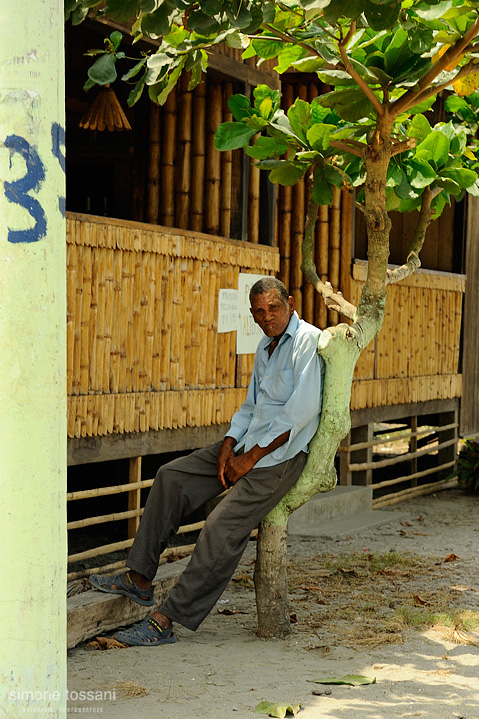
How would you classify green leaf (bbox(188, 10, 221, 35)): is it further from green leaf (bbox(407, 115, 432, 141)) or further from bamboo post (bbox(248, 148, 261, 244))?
bamboo post (bbox(248, 148, 261, 244))

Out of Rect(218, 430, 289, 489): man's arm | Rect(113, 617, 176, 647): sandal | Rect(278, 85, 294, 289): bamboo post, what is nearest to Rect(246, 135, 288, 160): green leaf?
Rect(218, 430, 289, 489): man's arm

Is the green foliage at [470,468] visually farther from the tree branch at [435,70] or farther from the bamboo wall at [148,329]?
the tree branch at [435,70]

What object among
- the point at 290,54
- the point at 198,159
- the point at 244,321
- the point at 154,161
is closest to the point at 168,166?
the point at 154,161

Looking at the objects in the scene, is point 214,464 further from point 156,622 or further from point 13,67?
point 13,67

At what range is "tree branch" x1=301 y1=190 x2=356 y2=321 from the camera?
196 inches

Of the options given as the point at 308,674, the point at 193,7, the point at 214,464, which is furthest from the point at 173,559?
the point at 193,7

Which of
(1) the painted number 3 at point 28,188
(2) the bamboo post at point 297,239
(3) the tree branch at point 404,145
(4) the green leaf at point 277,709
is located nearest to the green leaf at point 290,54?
(3) the tree branch at point 404,145

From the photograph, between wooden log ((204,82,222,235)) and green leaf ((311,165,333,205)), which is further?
wooden log ((204,82,222,235))

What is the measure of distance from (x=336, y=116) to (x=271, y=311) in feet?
4.10

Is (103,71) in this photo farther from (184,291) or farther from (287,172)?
(184,291)

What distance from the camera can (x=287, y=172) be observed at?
16.8ft

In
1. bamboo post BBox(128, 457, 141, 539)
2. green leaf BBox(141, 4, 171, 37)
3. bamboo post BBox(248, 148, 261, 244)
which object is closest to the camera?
green leaf BBox(141, 4, 171, 37)

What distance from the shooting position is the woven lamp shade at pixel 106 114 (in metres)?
7.36

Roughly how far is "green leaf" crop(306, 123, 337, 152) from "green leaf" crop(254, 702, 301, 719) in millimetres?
2876
